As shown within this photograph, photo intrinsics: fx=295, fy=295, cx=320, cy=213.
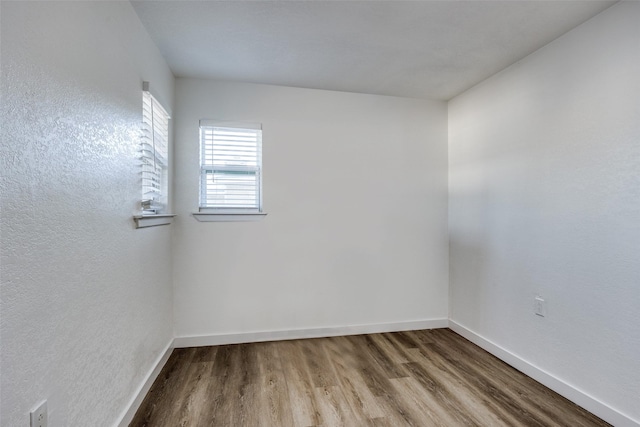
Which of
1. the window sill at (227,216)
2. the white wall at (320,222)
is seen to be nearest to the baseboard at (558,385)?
the white wall at (320,222)

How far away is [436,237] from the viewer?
3.11 m

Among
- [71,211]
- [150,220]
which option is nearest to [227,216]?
[150,220]

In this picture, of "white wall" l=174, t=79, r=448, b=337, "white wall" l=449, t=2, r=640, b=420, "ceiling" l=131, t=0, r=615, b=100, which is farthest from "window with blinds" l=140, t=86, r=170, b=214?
"white wall" l=449, t=2, r=640, b=420

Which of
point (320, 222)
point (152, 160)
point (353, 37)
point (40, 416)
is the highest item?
point (353, 37)

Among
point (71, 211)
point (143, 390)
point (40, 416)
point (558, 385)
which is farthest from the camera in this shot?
point (558, 385)

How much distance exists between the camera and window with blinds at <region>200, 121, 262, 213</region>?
104 inches

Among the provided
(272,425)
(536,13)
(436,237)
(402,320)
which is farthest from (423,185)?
(272,425)

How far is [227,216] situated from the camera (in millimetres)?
2639

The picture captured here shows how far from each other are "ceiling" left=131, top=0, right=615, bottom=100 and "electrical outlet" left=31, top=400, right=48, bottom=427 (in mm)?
1930

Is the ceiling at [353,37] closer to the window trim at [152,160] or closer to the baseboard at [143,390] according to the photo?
the window trim at [152,160]

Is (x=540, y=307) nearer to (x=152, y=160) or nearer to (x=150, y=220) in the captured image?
(x=150, y=220)

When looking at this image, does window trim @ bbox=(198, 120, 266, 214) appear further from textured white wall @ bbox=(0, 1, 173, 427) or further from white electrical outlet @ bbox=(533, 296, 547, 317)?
white electrical outlet @ bbox=(533, 296, 547, 317)

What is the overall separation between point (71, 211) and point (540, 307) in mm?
2774

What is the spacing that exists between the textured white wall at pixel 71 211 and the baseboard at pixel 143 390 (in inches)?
2.0
